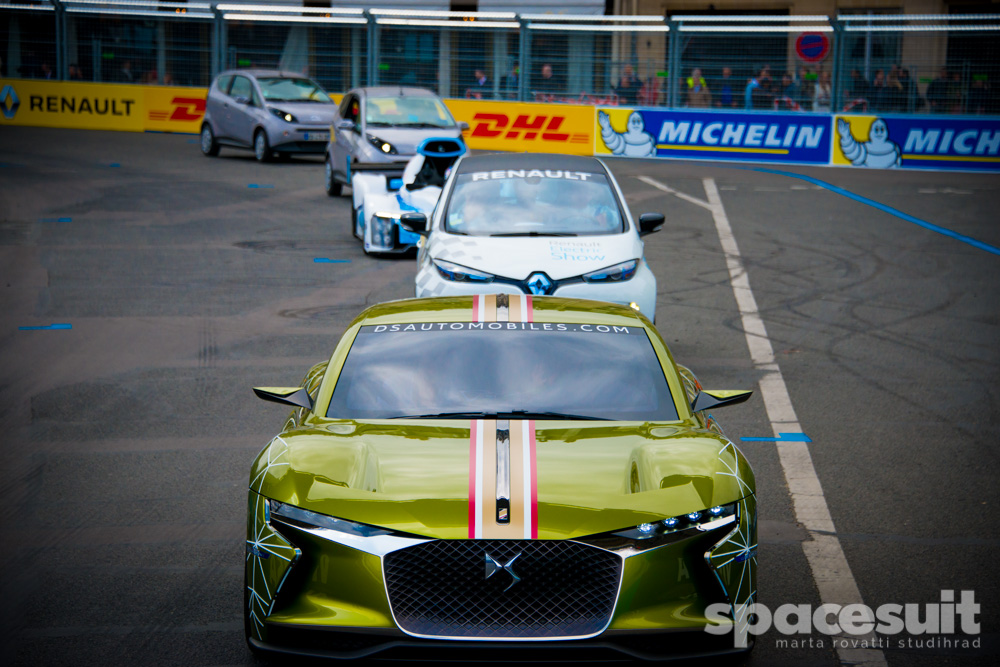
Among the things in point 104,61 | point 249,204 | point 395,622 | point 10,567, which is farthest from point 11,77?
point 395,622

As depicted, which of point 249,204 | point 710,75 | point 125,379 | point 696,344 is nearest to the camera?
point 125,379

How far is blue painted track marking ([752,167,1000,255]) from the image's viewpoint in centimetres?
1580

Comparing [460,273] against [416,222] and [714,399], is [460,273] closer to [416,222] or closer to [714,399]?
[416,222]

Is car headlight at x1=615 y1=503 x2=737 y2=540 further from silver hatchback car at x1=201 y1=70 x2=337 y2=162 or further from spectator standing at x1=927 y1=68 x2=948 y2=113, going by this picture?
spectator standing at x1=927 y1=68 x2=948 y2=113

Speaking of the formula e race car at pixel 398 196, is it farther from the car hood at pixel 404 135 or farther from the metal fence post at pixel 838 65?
the metal fence post at pixel 838 65

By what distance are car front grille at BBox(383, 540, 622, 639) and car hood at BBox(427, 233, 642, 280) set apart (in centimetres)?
531

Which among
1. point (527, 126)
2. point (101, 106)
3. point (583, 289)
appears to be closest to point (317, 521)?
point (583, 289)

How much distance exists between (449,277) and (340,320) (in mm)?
2114

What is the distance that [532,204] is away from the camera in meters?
10.2

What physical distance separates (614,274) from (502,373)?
4337mm

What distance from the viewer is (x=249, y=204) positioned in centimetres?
1891

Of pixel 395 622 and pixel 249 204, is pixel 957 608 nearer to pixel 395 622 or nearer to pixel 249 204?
pixel 395 622

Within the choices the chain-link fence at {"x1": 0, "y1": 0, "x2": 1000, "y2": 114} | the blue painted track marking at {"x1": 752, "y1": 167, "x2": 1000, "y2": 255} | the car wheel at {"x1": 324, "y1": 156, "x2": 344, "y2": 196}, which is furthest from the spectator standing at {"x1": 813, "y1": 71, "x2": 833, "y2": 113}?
the car wheel at {"x1": 324, "y1": 156, "x2": 344, "y2": 196}
